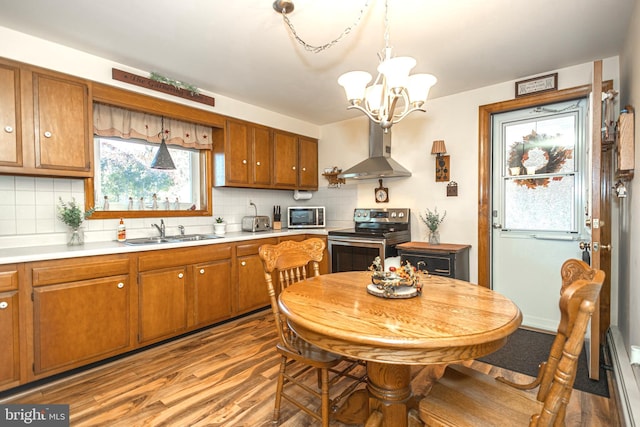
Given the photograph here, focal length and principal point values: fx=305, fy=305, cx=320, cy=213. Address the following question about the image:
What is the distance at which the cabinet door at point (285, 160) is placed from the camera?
402cm

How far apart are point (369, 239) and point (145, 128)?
256 cm

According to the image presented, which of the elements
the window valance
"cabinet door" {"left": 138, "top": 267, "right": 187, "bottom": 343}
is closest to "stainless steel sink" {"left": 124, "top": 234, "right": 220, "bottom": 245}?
"cabinet door" {"left": 138, "top": 267, "right": 187, "bottom": 343}

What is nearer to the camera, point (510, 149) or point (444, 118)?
point (510, 149)

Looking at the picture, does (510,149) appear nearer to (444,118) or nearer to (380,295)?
(444,118)

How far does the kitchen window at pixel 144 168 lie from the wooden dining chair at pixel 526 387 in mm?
2970

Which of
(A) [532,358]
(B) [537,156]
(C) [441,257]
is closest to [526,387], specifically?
(A) [532,358]

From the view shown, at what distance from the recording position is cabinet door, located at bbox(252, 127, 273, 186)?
376cm

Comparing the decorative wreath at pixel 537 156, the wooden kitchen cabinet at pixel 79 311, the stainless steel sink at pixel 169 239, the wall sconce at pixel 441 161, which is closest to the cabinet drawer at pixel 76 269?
the wooden kitchen cabinet at pixel 79 311

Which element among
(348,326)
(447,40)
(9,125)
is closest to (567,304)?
(348,326)

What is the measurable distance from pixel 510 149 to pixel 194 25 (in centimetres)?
310

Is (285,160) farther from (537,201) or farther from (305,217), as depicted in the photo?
(537,201)

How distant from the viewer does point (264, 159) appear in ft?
12.7

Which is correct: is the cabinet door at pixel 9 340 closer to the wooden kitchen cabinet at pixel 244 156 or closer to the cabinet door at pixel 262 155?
the wooden kitchen cabinet at pixel 244 156

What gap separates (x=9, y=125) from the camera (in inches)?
82.2
